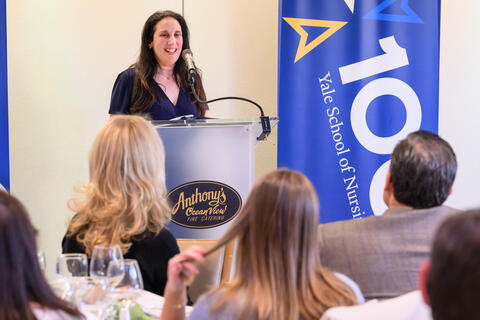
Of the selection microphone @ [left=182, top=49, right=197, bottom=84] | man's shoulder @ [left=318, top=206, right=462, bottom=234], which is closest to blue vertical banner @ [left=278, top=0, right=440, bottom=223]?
microphone @ [left=182, top=49, right=197, bottom=84]

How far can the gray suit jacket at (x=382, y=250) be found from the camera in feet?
6.42

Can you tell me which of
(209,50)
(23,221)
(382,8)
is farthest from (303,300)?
(209,50)

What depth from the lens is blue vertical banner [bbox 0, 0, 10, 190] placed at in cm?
418

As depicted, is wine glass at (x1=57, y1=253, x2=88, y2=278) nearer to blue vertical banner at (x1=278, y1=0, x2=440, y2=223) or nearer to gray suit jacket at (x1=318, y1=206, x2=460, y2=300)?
gray suit jacket at (x1=318, y1=206, x2=460, y2=300)

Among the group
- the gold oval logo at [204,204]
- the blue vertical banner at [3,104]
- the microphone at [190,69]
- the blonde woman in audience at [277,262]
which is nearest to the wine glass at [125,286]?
the blonde woman in audience at [277,262]

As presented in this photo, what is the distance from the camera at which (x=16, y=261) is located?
4.08ft

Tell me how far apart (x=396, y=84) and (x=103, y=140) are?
8.48ft

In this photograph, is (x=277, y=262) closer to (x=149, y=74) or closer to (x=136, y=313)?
(x=136, y=313)

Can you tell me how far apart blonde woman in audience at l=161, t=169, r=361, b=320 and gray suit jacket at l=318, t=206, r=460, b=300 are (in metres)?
0.36

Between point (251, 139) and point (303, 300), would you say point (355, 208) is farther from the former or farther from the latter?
point (303, 300)

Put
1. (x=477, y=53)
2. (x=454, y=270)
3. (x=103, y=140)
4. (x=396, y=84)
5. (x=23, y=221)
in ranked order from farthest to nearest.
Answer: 1. (x=477, y=53)
2. (x=396, y=84)
3. (x=103, y=140)
4. (x=23, y=221)
5. (x=454, y=270)

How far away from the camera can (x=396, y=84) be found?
4.36 metres

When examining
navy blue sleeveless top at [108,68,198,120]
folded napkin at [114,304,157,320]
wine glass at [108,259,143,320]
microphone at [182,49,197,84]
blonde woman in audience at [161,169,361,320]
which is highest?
microphone at [182,49,197,84]

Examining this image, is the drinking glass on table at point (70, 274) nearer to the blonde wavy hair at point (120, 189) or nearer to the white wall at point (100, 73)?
the blonde wavy hair at point (120, 189)
